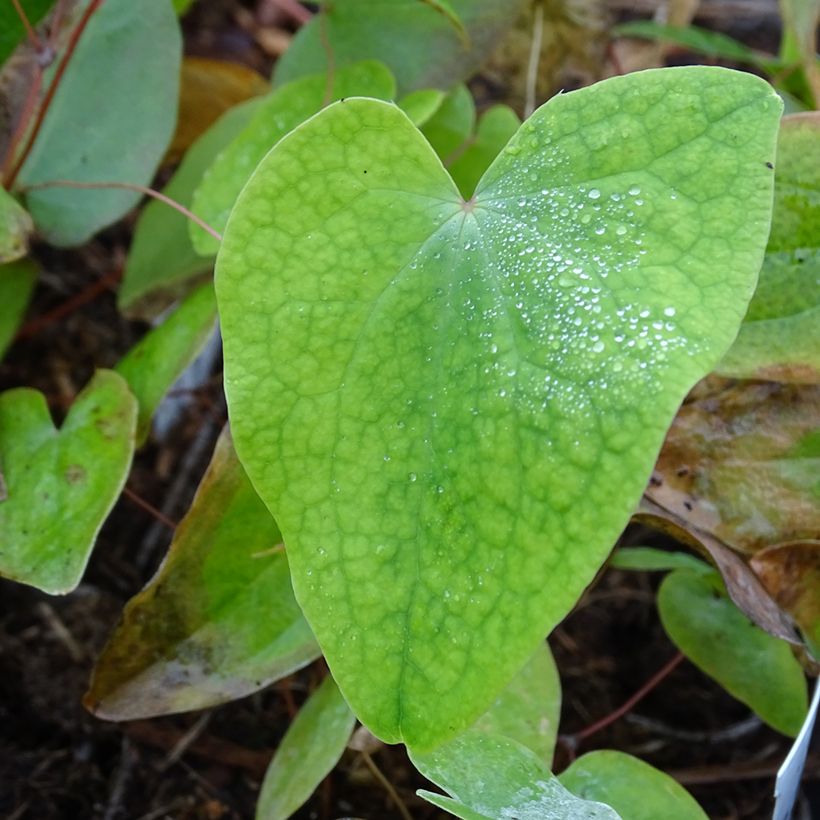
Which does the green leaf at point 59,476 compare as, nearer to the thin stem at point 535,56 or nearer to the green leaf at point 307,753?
the green leaf at point 307,753

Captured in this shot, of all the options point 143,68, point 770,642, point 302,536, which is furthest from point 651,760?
point 143,68

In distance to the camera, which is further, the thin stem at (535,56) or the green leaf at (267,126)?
the thin stem at (535,56)

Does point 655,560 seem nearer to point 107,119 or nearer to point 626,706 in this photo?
point 626,706

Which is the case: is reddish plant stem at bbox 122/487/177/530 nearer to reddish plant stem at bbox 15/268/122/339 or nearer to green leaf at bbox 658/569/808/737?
reddish plant stem at bbox 15/268/122/339

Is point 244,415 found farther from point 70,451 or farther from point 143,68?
point 143,68

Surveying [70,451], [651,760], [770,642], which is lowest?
[651,760]

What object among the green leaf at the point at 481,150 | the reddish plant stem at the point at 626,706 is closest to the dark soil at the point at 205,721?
the reddish plant stem at the point at 626,706

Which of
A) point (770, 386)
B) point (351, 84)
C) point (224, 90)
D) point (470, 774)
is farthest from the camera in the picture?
point (224, 90)
